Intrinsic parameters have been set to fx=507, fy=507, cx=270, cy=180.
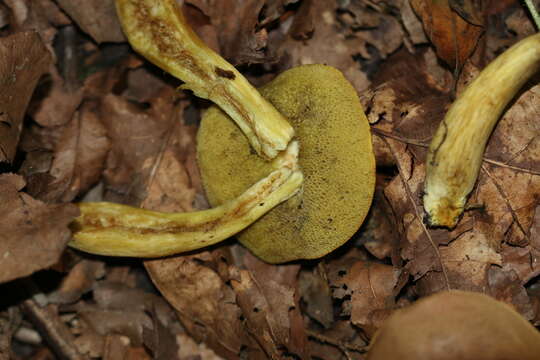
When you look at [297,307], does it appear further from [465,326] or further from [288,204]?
[465,326]

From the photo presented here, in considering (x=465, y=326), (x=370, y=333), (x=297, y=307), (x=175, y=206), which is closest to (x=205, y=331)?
(x=297, y=307)

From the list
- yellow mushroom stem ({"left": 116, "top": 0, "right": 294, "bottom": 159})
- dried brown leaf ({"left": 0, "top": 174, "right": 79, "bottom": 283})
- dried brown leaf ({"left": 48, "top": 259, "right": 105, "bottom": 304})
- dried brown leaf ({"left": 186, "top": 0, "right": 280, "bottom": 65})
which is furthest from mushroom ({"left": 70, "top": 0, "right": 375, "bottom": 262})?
dried brown leaf ({"left": 48, "top": 259, "right": 105, "bottom": 304})

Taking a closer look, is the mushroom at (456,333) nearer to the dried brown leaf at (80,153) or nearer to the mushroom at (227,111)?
the mushroom at (227,111)

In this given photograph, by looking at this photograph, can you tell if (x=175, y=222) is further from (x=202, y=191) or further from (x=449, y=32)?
(x=449, y=32)

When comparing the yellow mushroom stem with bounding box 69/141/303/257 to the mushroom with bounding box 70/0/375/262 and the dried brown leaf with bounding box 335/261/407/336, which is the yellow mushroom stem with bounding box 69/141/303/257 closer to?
the mushroom with bounding box 70/0/375/262

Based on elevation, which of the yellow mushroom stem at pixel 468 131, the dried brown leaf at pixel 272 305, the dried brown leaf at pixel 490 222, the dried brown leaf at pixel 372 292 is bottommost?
the dried brown leaf at pixel 272 305

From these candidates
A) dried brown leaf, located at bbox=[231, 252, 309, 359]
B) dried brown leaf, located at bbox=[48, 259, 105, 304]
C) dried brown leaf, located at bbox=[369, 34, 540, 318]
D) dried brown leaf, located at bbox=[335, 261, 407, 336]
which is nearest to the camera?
dried brown leaf, located at bbox=[369, 34, 540, 318]

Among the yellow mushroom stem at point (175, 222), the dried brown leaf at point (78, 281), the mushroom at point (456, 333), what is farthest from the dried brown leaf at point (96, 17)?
the mushroom at point (456, 333)
